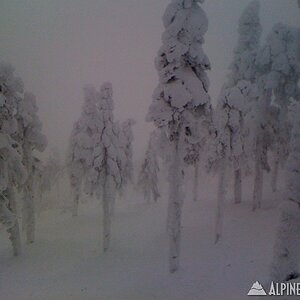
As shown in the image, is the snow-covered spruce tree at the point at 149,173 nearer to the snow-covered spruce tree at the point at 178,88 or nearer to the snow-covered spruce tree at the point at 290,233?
the snow-covered spruce tree at the point at 178,88

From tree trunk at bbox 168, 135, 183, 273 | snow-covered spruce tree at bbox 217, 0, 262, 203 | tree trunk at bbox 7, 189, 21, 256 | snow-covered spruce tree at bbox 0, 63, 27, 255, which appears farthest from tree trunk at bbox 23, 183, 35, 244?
snow-covered spruce tree at bbox 217, 0, 262, 203

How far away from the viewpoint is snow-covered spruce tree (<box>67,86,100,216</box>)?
30906 mm

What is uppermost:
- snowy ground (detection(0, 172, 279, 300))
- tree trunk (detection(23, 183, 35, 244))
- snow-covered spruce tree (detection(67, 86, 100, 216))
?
snow-covered spruce tree (detection(67, 86, 100, 216))

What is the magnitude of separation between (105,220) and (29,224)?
20.5 feet

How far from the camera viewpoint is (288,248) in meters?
12.0

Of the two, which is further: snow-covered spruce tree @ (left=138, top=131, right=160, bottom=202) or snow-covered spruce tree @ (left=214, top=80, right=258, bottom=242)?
snow-covered spruce tree @ (left=138, top=131, right=160, bottom=202)

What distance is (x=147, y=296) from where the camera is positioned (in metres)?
16.5

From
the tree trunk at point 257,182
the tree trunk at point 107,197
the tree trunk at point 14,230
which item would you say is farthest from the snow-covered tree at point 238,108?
the tree trunk at point 14,230

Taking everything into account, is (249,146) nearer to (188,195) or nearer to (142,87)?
(188,195)

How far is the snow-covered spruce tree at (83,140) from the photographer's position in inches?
1217

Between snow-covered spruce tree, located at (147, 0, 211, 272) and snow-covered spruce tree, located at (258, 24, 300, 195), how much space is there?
11264mm

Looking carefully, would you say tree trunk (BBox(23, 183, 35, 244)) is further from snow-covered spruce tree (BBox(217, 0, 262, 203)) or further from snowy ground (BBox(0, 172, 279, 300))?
snow-covered spruce tree (BBox(217, 0, 262, 203))

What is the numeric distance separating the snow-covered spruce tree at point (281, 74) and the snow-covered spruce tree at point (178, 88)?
1126cm

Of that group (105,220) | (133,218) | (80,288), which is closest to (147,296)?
(80,288)
